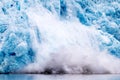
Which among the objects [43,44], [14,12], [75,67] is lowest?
[75,67]

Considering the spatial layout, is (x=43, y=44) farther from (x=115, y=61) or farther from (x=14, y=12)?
(x=115, y=61)

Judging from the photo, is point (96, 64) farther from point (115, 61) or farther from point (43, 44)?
point (43, 44)

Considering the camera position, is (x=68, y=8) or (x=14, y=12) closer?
(x=14, y=12)

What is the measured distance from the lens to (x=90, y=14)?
2195 cm

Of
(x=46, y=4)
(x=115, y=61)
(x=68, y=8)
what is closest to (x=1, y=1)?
(x=46, y=4)

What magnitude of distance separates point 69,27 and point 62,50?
1.77 m

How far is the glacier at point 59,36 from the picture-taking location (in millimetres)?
19453

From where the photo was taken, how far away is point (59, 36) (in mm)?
20562

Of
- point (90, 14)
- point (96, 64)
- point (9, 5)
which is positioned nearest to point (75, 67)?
point (96, 64)

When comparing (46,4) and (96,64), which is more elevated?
(46,4)

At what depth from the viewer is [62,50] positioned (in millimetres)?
20188

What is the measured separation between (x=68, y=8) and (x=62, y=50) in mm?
2924

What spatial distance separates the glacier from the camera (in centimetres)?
1945

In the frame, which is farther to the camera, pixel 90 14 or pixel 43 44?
pixel 90 14
